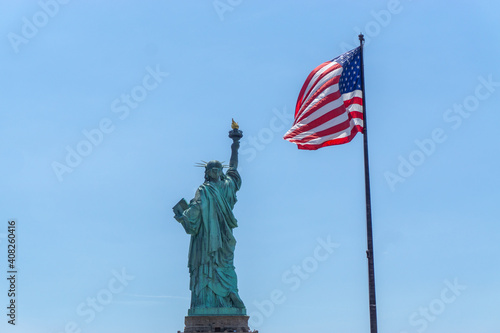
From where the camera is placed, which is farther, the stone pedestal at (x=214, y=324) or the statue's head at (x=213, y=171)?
the statue's head at (x=213, y=171)

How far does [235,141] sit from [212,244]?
5.13 metres

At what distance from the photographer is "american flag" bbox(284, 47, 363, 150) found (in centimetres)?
2966

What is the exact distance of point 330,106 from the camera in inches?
1205

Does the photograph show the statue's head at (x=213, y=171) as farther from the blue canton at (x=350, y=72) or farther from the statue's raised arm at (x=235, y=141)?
the blue canton at (x=350, y=72)

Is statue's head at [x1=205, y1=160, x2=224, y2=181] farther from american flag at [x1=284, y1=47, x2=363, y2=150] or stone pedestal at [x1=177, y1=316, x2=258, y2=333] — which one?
american flag at [x1=284, y1=47, x2=363, y2=150]

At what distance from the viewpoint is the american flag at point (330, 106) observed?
97.3 ft

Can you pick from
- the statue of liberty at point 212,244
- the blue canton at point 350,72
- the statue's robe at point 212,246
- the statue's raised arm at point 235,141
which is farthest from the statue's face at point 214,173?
the blue canton at point 350,72

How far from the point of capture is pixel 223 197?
39.5m

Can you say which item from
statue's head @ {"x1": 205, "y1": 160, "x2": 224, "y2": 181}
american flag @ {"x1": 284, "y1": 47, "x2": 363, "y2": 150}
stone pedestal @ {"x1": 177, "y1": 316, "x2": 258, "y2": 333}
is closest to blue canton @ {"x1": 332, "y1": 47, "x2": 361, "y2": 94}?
american flag @ {"x1": 284, "y1": 47, "x2": 363, "y2": 150}

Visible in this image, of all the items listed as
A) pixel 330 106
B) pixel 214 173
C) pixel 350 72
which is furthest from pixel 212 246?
pixel 350 72

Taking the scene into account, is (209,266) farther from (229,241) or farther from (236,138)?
(236,138)

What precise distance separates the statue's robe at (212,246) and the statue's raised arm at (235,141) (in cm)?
128

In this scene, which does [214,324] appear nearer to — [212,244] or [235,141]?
[212,244]

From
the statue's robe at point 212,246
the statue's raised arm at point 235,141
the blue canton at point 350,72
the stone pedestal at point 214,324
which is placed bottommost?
the stone pedestal at point 214,324
